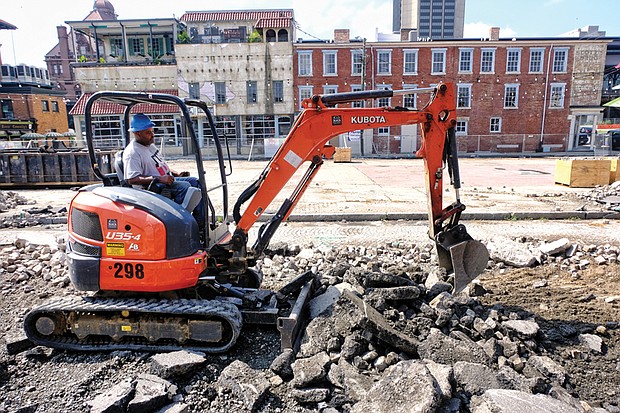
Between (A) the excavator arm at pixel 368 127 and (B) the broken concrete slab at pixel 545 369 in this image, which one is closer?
(B) the broken concrete slab at pixel 545 369

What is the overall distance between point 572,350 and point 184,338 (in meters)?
3.77

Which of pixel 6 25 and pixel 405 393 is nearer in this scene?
pixel 405 393

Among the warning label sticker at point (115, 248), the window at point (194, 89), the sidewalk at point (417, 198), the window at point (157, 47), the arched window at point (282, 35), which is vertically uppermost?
the arched window at point (282, 35)

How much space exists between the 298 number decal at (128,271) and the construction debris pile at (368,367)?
764mm

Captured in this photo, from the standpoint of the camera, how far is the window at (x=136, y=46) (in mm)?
39906

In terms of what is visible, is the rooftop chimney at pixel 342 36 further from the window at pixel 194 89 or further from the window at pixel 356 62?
the window at pixel 194 89

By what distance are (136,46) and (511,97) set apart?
33702 mm

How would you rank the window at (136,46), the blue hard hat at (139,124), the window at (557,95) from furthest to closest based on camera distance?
the window at (136,46)
the window at (557,95)
the blue hard hat at (139,124)

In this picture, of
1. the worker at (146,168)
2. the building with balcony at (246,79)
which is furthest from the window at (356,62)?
the worker at (146,168)

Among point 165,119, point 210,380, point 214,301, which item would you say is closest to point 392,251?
point 214,301

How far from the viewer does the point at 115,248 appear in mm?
4309

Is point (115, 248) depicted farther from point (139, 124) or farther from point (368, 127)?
point (368, 127)

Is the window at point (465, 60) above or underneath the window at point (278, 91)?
above

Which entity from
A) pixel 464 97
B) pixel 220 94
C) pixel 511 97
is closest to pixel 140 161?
pixel 220 94
